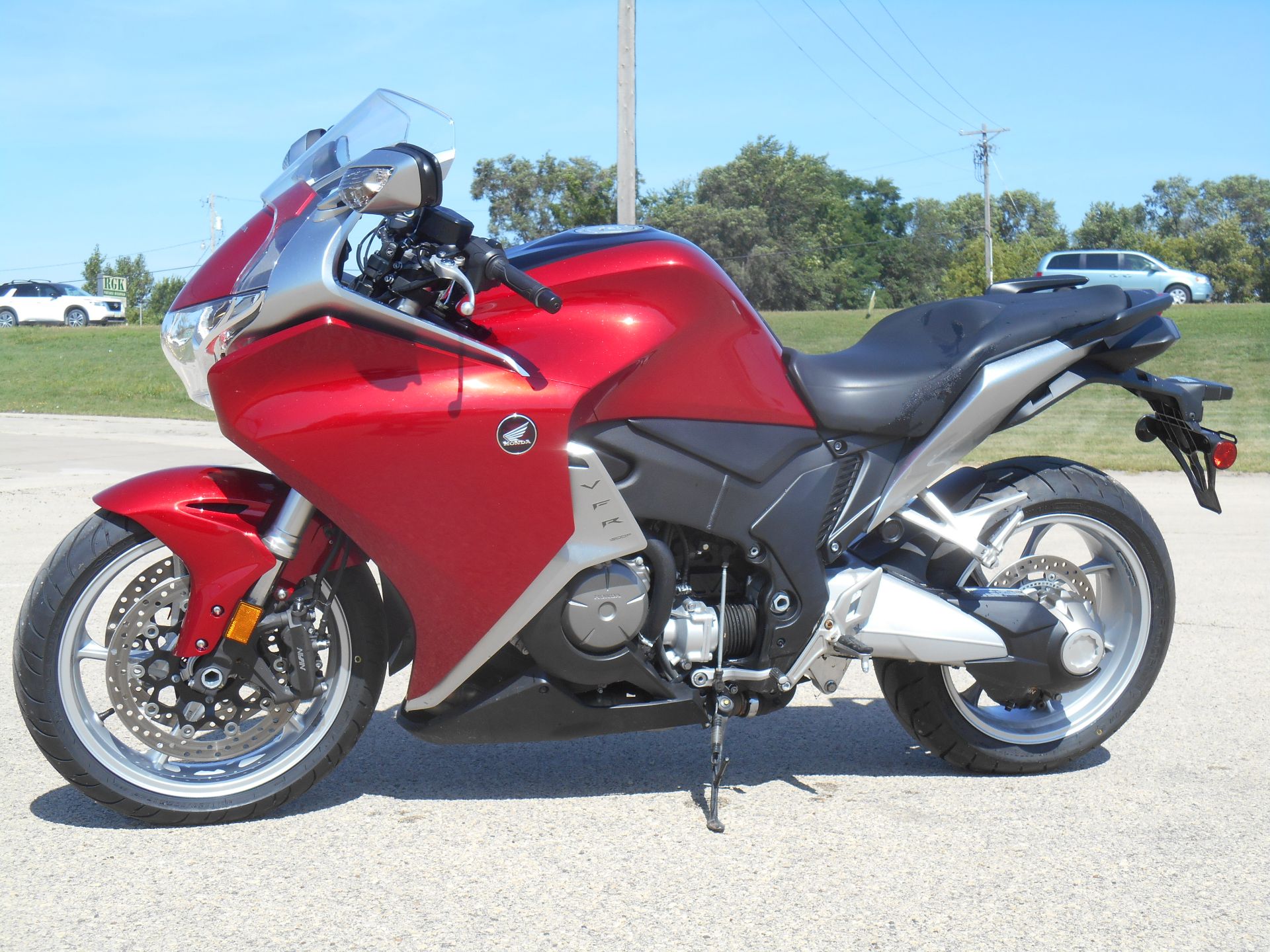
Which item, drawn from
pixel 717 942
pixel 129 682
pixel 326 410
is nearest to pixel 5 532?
pixel 129 682

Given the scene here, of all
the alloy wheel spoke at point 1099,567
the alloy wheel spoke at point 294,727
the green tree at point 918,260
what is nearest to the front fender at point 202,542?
the alloy wheel spoke at point 294,727

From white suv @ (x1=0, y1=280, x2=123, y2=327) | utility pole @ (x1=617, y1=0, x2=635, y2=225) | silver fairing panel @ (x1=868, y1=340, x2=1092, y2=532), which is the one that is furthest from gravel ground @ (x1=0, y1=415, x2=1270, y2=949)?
white suv @ (x1=0, y1=280, x2=123, y2=327)

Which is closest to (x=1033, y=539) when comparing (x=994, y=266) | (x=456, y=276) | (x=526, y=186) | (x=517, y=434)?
(x=517, y=434)

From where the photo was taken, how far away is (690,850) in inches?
120

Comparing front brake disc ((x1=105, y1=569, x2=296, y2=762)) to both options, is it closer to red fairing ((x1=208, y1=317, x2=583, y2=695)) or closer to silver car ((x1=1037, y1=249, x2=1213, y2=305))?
red fairing ((x1=208, y1=317, x2=583, y2=695))

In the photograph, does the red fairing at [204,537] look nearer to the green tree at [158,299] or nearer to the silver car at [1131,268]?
the silver car at [1131,268]

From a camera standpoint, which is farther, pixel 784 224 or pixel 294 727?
pixel 784 224

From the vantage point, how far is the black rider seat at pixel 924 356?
328 cm

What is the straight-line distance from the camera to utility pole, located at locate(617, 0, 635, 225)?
16.2 metres

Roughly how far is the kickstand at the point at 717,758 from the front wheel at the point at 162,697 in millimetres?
877

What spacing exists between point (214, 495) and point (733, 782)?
5.27ft

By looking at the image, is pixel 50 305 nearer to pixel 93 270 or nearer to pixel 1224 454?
pixel 93 270

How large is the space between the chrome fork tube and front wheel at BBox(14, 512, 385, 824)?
20cm

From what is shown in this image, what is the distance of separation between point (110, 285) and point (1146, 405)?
4536 cm
